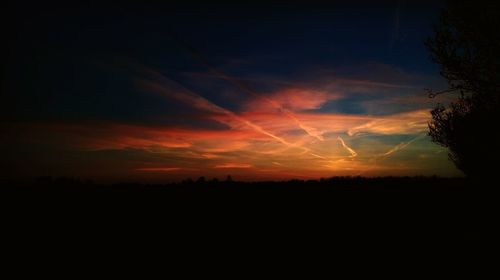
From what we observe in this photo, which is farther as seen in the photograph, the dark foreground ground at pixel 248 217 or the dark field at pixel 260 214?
the dark field at pixel 260 214

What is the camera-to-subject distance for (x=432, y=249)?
31.3 ft

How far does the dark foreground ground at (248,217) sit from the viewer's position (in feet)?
32.9

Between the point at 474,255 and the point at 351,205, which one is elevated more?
the point at 351,205

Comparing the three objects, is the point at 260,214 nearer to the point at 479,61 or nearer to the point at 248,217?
the point at 248,217

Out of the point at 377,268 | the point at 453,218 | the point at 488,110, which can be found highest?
the point at 488,110

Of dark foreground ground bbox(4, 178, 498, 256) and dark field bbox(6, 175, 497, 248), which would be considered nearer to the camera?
dark foreground ground bbox(4, 178, 498, 256)

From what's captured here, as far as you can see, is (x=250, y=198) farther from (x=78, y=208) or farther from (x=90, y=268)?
(x=90, y=268)

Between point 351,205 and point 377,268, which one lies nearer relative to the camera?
point 377,268

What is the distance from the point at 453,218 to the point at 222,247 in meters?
9.71

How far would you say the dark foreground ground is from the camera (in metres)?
10.0

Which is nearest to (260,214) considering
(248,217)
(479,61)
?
(248,217)

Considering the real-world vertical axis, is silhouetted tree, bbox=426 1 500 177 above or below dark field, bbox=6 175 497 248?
above

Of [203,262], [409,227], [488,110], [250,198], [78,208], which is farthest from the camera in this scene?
[488,110]

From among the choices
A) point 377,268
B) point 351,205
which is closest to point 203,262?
point 377,268
